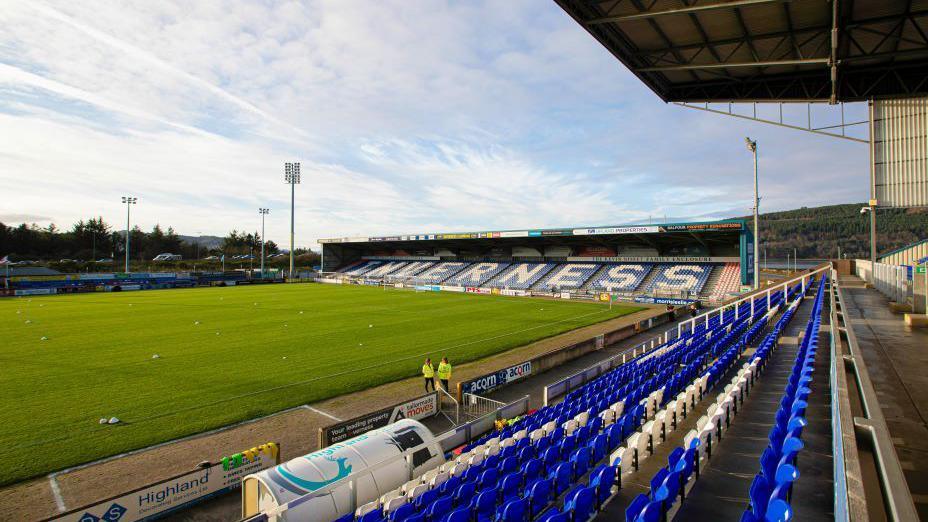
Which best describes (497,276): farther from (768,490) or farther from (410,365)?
(768,490)

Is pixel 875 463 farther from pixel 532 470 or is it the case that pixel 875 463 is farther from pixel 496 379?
pixel 496 379

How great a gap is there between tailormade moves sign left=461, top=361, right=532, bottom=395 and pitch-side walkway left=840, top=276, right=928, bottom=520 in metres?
10.1

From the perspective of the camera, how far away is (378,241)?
7400 centimetres

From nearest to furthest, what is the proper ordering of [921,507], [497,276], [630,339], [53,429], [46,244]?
[921,507] < [53,429] < [630,339] < [497,276] < [46,244]

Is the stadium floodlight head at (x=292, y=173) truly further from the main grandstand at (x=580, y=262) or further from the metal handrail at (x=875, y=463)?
the metal handrail at (x=875, y=463)

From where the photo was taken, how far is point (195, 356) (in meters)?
21.4

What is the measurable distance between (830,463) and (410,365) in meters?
15.6

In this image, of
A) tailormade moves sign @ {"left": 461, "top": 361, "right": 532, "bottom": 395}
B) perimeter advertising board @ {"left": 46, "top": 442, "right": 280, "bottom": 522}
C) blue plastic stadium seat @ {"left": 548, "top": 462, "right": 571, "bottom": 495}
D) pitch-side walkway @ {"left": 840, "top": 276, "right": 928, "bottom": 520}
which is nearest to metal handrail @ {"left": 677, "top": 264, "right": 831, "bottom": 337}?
pitch-side walkway @ {"left": 840, "top": 276, "right": 928, "bottom": 520}

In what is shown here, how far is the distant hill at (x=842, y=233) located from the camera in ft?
472

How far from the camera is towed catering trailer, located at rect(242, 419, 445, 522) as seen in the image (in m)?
7.03

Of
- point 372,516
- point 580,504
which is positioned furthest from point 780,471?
point 372,516

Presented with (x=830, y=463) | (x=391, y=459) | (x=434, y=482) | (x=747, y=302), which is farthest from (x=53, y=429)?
(x=747, y=302)

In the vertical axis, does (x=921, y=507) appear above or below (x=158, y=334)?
above

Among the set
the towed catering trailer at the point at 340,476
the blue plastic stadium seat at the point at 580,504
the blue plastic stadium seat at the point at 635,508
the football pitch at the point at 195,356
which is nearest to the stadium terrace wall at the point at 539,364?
the football pitch at the point at 195,356
